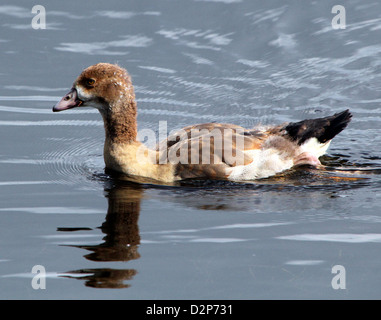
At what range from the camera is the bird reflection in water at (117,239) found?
6844mm

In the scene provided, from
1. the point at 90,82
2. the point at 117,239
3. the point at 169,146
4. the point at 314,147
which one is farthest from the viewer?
the point at 314,147

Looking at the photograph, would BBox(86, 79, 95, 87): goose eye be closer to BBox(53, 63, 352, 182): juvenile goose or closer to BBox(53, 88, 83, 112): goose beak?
BBox(53, 63, 352, 182): juvenile goose

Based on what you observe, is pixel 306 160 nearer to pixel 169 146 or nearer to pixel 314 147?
pixel 314 147

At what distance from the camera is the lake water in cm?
693

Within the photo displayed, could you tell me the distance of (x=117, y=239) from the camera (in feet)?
25.3

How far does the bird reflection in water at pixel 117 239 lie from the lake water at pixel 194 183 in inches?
0.9

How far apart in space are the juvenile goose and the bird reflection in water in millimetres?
463

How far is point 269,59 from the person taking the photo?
44.7 feet

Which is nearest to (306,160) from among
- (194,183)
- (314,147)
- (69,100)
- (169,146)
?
(314,147)

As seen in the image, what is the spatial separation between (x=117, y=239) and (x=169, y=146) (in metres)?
2.72

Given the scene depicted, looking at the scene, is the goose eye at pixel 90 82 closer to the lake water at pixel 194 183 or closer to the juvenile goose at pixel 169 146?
the juvenile goose at pixel 169 146

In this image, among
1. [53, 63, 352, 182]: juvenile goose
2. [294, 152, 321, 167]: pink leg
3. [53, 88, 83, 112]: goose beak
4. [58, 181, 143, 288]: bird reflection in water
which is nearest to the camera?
[58, 181, 143, 288]: bird reflection in water

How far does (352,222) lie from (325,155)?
3.05 metres

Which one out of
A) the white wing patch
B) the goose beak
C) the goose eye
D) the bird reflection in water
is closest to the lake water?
the bird reflection in water
